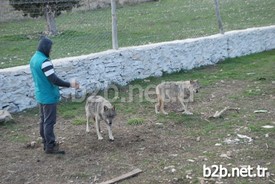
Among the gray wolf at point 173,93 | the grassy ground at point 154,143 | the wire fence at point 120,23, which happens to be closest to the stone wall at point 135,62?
the grassy ground at point 154,143

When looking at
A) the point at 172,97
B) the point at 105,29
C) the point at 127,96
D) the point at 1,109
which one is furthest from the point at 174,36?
the point at 1,109

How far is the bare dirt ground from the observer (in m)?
6.44

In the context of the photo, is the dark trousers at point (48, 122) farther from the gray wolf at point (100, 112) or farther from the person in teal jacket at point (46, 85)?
the gray wolf at point (100, 112)

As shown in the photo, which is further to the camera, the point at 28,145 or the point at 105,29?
the point at 105,29

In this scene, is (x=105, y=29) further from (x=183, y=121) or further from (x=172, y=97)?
(x=183, y=121)

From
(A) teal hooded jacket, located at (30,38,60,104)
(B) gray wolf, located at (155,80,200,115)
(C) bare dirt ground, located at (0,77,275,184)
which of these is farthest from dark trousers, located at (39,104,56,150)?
(B) gray wolf, located at (155,80,200,115)

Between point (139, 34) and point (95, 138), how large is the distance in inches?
330

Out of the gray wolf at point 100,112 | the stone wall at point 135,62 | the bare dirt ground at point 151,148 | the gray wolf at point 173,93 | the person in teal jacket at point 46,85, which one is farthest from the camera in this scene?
the stone wall at point 135,62

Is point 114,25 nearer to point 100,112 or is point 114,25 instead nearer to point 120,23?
point 100,112

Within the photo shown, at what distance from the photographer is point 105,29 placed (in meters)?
11.8

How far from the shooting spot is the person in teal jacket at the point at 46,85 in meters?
6.93

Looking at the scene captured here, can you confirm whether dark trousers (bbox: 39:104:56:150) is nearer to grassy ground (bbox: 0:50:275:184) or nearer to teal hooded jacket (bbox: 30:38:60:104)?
teal hooded jacket (bbox: 30:38:60:104)

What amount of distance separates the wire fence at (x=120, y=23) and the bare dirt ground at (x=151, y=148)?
267cm

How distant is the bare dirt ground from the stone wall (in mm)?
593
